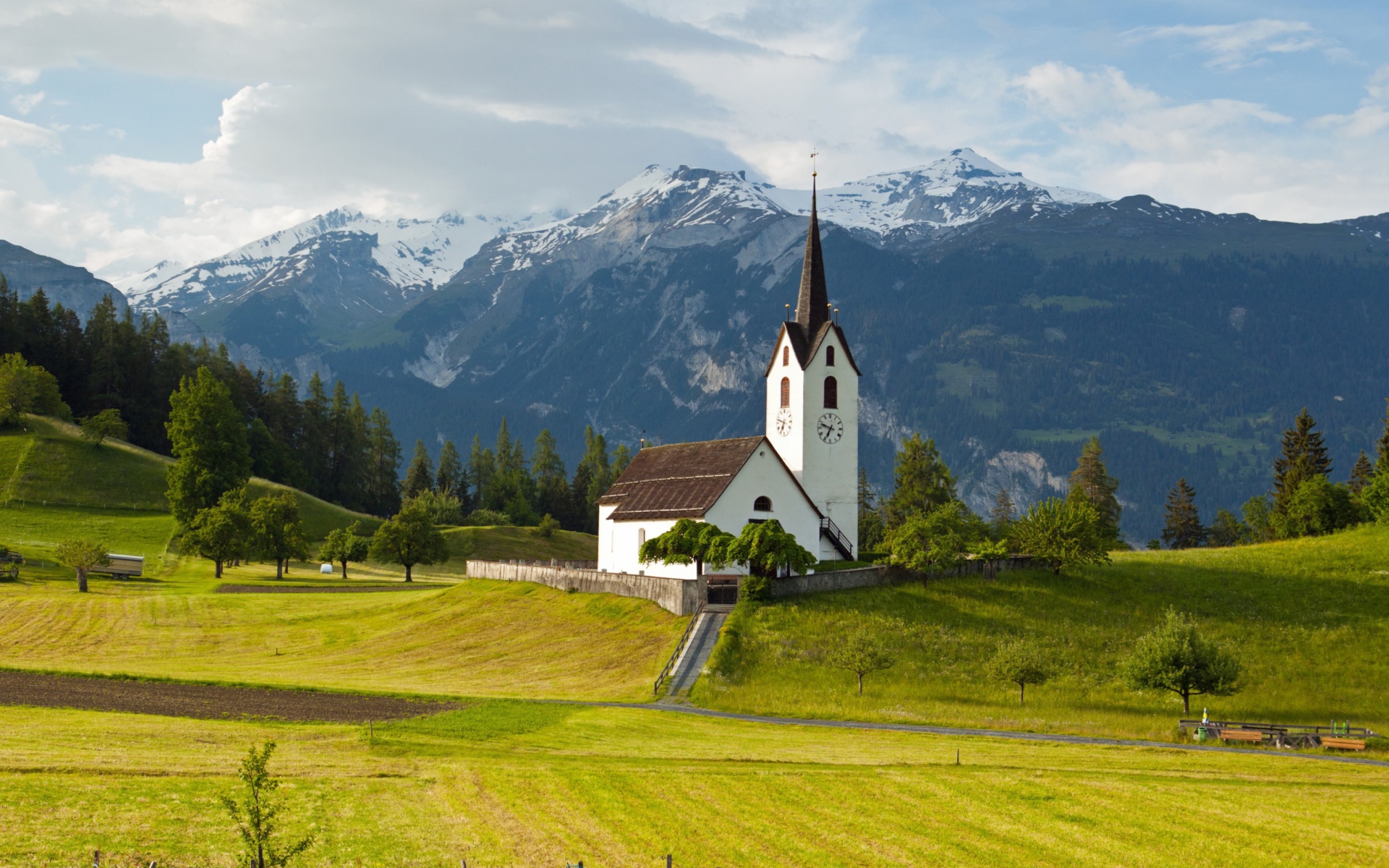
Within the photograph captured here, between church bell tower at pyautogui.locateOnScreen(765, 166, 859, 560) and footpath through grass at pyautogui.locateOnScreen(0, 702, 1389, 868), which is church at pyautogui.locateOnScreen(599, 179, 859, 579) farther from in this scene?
footpath through grass at pyautogui.locateOnScreen(0, 702, 1389, 868)

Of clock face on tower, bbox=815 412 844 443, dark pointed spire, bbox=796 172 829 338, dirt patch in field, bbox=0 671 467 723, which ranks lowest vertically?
dirt patch in field, bbox=0 671 467 723

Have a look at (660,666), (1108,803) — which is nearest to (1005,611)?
(660,666)

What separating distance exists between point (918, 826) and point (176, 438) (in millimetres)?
105430

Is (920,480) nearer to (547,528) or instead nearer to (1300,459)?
(1300,459)

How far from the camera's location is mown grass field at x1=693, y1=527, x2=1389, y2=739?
147ft

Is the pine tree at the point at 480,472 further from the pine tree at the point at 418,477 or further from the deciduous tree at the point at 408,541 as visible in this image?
the deciduous tree at the point at 408,541

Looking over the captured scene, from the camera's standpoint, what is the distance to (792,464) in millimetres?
72938

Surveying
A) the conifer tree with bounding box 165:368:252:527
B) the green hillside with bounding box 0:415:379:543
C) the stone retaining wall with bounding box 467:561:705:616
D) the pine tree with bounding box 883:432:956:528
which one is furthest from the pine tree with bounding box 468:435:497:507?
the stone retaining wall with bounding box 467:561:705:616

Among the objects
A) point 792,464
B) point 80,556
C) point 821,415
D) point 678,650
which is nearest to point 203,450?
point 80,556

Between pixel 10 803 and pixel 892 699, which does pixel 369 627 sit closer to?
pixel 892 699

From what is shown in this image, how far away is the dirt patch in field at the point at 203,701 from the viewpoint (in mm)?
36125

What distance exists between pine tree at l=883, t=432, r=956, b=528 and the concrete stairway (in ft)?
162

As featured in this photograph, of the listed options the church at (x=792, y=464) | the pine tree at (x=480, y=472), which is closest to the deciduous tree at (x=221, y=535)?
the church at (x=792, y=464)

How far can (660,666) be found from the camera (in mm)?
49156
